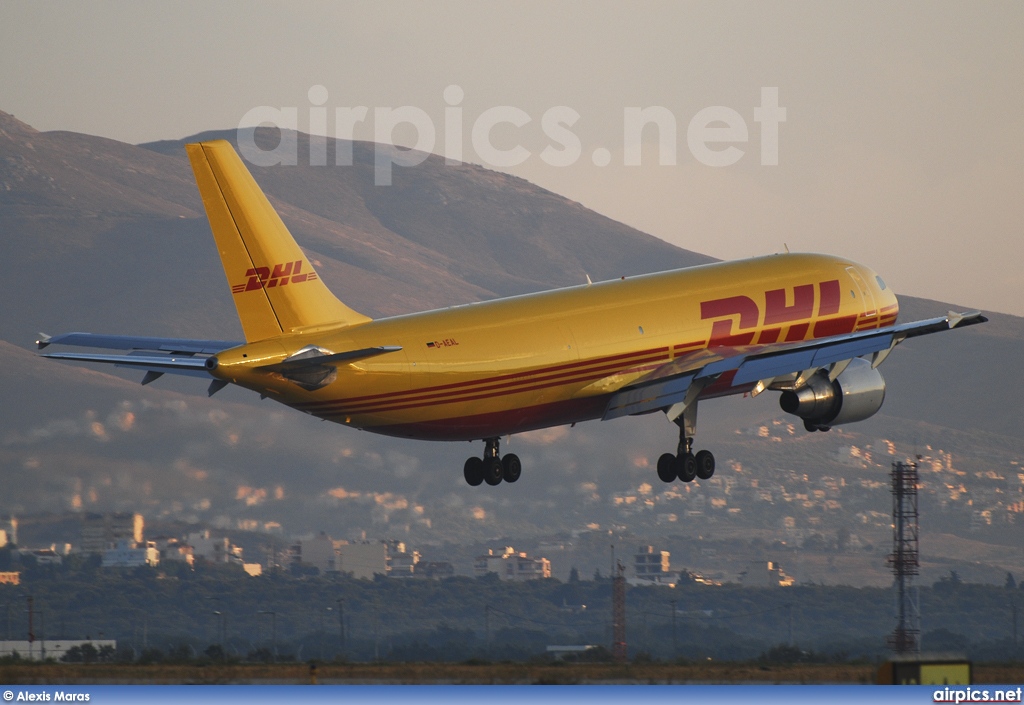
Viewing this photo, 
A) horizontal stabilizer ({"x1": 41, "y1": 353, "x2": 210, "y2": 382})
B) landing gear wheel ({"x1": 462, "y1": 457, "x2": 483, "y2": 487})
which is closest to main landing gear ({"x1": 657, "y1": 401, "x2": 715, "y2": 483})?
landing gear wheel ({"x1": 462, "y1": 457, "x2": 483, "y2": 487})

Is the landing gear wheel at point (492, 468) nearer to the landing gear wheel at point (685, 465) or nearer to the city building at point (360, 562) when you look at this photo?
the landing gear wheel at point (685, 465)

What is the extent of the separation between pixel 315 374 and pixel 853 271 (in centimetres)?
2422

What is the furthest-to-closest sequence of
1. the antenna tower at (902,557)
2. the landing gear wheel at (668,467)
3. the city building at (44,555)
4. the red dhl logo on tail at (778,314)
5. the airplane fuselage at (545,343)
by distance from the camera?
the city building at (44,555)
the antenna tower at (902,557)
the red dhl logo on tail at (778,314)
the landing gear wheel at (668,467)
the airplane fuselage at (545,343)

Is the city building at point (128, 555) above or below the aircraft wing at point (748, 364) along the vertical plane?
below

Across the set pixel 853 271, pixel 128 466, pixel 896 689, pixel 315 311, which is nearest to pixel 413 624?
pixel 128 466

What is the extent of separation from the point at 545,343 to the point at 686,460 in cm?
720

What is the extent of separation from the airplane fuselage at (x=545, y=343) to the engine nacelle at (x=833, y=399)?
2422 mm

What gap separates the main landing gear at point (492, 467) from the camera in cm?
5618

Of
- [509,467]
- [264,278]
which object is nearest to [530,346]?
[509,467]

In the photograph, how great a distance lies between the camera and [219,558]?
189000 mm

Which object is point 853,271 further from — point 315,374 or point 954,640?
point 954,640

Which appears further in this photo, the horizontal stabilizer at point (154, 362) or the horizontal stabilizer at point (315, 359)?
the horizontal stabilizer at point (315, 359)

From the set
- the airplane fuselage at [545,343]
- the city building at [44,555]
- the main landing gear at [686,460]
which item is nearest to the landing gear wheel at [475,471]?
the airplane fuselage at [545,343]

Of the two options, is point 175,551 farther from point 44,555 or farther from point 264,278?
point 264,278
